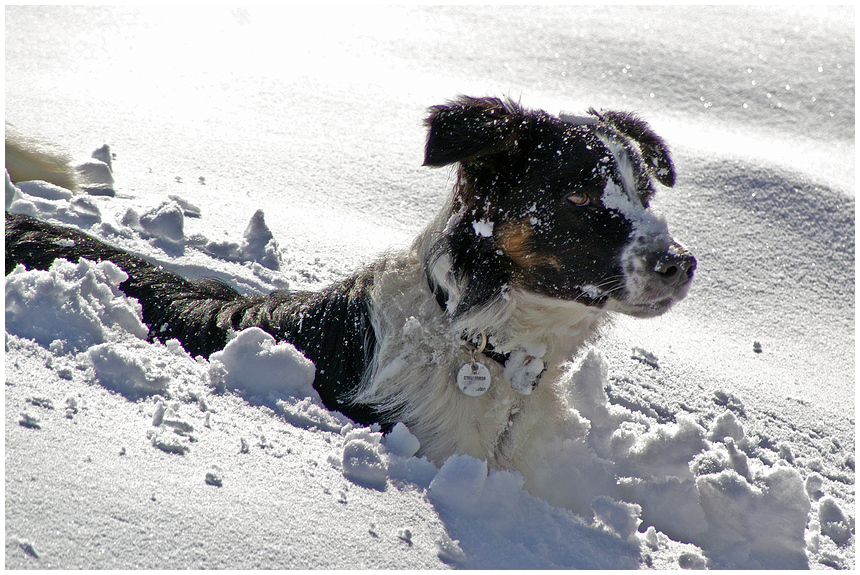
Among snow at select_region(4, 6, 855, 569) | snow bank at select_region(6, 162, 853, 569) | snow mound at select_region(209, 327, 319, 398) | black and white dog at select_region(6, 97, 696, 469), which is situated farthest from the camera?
black and white dog at select_region(6, 97, 696, 469)

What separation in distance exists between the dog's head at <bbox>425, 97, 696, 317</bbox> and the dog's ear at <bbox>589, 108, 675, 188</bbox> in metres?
0.46

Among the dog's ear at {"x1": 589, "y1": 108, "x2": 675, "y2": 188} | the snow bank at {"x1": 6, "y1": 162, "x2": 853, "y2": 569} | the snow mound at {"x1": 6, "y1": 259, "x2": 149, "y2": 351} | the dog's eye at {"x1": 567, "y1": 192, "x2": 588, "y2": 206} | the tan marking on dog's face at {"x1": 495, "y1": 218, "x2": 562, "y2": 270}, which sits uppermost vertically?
the dog's ear at {"x1": 589, "y1": 108, "x2": 675, "y2": 188}

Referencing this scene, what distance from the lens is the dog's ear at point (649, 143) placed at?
10.1ft

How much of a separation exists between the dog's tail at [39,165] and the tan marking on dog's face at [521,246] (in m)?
3.27

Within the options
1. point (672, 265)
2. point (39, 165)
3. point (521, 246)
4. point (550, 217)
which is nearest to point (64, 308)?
point (521, 246)

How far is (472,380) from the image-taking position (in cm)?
258

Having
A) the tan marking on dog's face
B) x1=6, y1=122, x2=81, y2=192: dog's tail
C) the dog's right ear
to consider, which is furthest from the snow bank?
x1=6, y1=122, x2=81, y2=192: dog's tail

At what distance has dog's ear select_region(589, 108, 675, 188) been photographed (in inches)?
121

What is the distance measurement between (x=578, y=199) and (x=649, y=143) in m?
0.85

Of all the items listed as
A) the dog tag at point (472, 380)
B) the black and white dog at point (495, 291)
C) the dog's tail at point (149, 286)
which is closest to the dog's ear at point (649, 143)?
the black and white dog at point (495, 291)

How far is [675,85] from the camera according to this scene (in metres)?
7.86

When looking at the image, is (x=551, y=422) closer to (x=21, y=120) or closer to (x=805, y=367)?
(x=805, y=367)

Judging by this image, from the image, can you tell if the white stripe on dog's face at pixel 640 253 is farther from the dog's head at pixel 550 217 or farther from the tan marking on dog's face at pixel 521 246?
the tan marking on dog's face at pixel 521 246

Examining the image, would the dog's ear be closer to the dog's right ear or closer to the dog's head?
the dog's head
